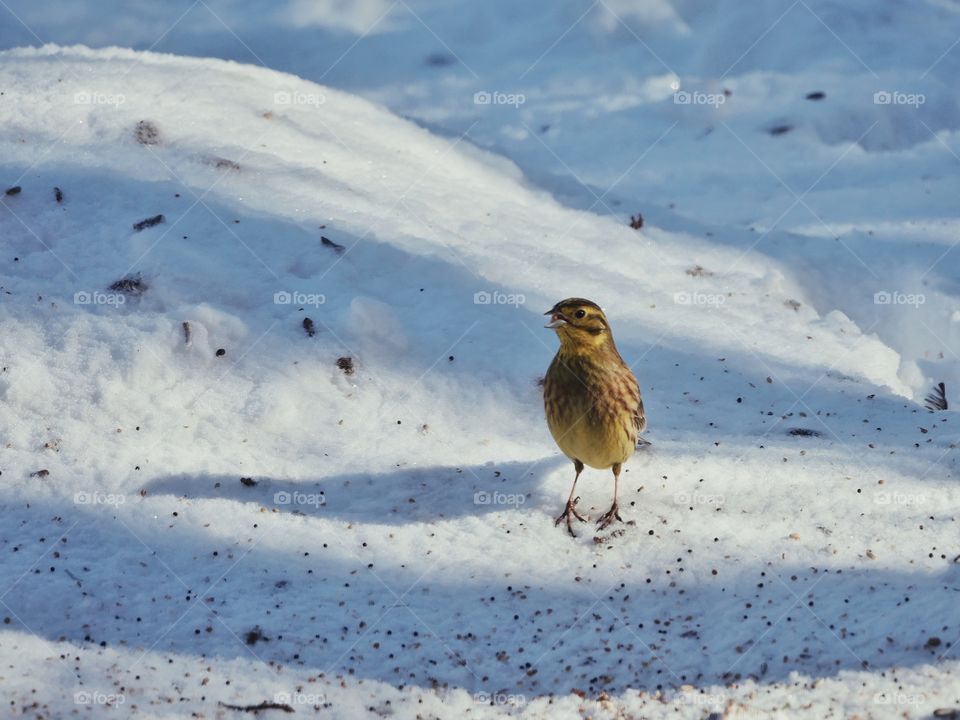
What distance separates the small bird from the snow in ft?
1.60

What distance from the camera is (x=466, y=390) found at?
6844mm

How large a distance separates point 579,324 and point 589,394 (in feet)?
1.19

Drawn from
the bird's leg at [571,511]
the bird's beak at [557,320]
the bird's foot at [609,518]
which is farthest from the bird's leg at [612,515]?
the bird's beak at [557,320]

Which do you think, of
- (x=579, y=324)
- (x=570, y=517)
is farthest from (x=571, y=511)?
(x=579, y=324)

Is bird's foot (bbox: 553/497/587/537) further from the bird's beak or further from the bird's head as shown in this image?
Result: the bird's beak

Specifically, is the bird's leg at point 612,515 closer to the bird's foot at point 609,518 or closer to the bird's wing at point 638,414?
the bird's foot at point 609,518

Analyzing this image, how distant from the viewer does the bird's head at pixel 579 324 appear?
18.6 ft

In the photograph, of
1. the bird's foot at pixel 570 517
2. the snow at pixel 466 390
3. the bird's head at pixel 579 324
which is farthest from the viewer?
the bird's foot at pixel 570 517

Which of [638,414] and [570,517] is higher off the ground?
[638,414]

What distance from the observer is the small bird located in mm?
5691

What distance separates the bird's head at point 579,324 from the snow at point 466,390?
0.93m

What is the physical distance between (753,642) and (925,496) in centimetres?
163

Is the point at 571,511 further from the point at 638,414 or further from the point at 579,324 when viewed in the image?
the point at 579,324

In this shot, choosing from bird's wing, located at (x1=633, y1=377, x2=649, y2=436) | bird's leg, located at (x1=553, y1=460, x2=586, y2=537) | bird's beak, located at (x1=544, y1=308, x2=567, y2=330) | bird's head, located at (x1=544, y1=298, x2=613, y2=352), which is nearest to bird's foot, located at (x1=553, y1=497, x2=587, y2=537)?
bird's leg, located at (x1=553, y1=460, x2=586, y2=537)
